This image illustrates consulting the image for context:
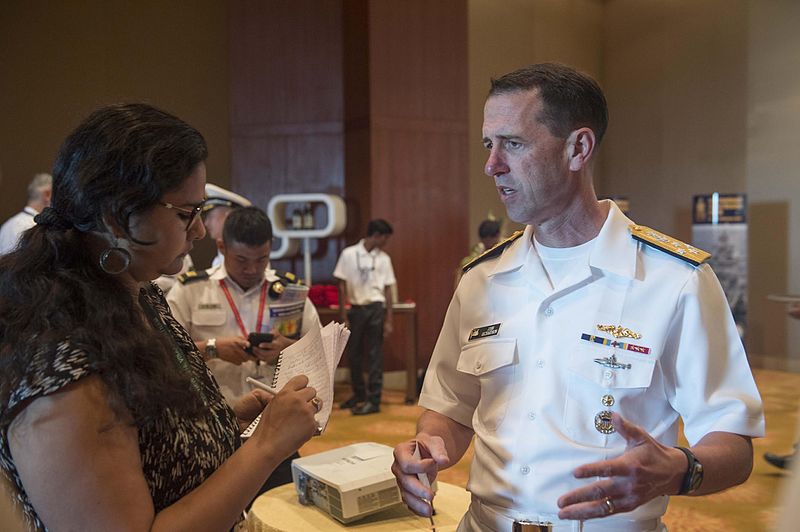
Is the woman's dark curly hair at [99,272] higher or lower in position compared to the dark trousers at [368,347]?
higher

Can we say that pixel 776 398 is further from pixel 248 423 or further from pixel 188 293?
pixel 248 423

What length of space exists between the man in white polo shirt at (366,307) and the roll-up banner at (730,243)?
4.66m

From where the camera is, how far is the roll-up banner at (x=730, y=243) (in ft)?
30.8

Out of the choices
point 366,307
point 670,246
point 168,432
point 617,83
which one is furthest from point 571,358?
point 617,83

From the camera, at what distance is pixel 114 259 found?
127 cm

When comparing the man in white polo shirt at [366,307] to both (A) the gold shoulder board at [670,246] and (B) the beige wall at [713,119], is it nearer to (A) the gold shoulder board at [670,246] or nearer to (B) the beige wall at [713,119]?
(B) the beige wall at [713,119]

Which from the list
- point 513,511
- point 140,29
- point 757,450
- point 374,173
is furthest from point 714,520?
point 140,29

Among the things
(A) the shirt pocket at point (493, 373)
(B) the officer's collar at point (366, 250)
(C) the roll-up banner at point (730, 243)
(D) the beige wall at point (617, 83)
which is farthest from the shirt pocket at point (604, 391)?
(C) the roll-up banner at point (730, 243)

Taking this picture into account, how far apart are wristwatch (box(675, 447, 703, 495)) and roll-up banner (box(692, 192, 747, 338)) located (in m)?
8.65

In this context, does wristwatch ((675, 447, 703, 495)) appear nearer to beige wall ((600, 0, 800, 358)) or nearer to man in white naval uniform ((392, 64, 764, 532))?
man in white naval uniform ((392, 64, 764, 532))

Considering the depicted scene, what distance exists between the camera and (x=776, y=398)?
7742mm

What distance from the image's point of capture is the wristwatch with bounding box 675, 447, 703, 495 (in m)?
1.33

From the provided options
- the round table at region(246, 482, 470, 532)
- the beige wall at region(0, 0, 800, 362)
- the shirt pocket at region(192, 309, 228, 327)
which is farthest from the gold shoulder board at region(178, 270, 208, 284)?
the beige wall at region(0, 0, 800, 362)

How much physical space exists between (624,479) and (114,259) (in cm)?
95
